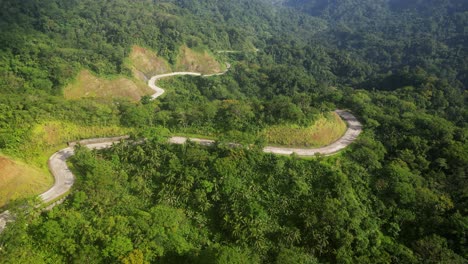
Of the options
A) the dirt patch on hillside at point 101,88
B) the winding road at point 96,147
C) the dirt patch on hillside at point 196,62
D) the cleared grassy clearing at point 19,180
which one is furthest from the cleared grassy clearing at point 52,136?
the dirt patch on hillside at point 196,62

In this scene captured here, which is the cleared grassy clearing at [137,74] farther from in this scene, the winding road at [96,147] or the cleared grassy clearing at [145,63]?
the winding road at [96,147]

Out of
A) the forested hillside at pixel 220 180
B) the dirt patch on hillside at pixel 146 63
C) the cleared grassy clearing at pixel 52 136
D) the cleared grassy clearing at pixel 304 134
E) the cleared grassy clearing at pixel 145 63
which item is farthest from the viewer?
the dirt patch on hillside at pixel 146 63

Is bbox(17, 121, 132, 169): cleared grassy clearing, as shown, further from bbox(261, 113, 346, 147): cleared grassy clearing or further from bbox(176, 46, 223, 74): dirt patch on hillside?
bbox(176, 46, 223, 74): dirt patch on hillside

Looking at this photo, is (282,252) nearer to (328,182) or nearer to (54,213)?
(328,182)

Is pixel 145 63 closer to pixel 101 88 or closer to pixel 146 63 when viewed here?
pixel 146 63

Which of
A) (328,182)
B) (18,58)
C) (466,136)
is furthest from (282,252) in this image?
(18,58)
